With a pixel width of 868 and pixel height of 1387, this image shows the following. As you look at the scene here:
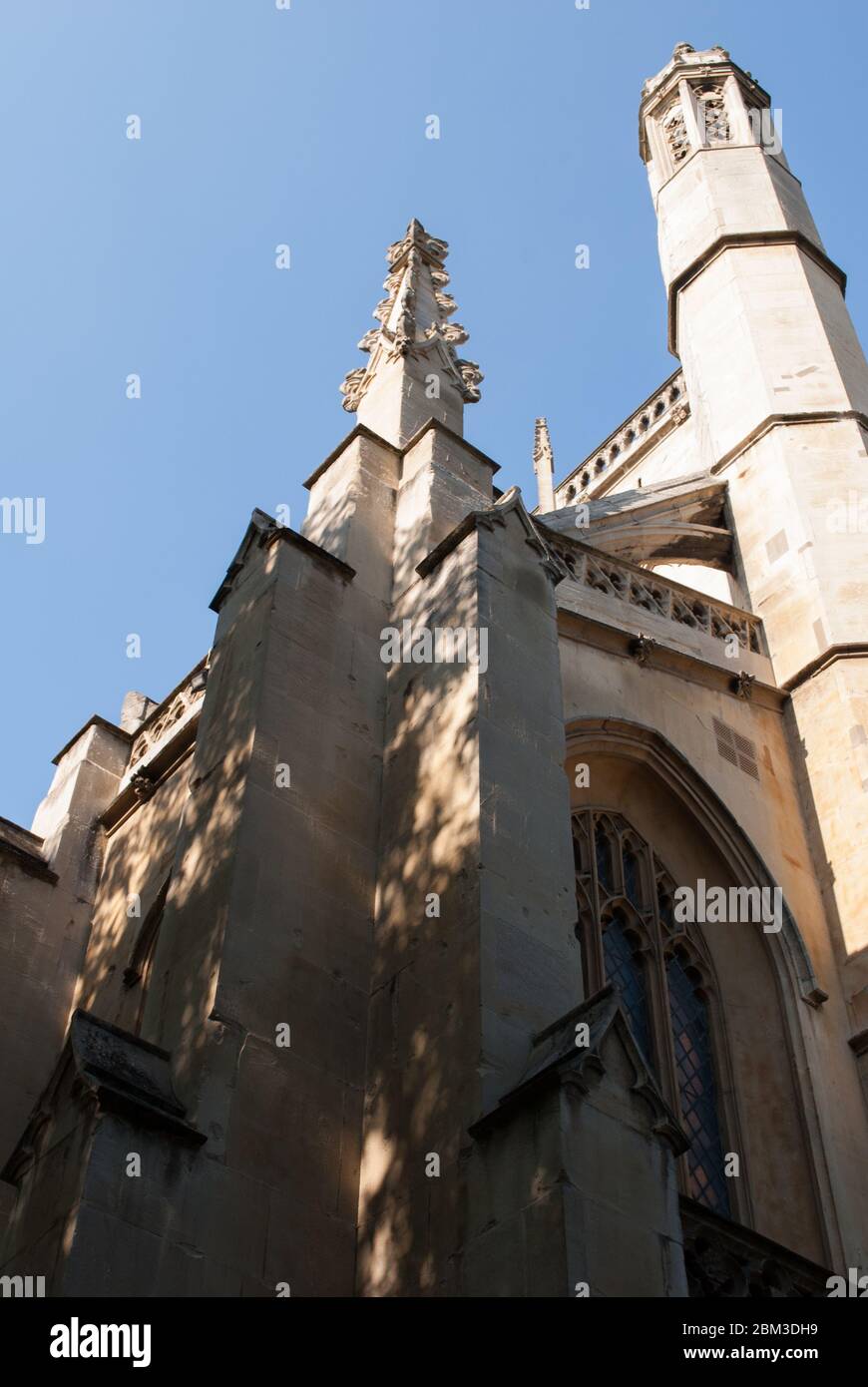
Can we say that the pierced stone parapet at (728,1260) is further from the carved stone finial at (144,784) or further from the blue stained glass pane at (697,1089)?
the carved stone finial at (144,784)

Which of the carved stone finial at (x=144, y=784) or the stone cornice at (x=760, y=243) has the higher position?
the stone cornice at (x=760, y=243)

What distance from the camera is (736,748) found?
442 inches

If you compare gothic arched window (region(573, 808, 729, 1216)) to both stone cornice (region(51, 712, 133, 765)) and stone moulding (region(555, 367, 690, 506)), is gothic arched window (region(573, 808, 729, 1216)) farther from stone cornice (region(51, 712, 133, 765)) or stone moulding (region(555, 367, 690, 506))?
stone moulding (region(555, 367, 690, 506))

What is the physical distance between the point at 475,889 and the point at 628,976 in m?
3.63

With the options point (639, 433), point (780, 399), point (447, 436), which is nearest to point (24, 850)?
point (447, 436)

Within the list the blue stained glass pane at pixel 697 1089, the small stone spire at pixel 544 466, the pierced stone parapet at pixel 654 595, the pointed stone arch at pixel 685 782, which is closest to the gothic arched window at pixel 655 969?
the blue stained glass pane at pixel 697 1089

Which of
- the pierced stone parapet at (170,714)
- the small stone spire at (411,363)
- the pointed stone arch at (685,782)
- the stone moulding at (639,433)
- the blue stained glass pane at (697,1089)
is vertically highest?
the stone moulding at (639,433)

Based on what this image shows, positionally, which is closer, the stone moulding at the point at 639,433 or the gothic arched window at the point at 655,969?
the gothic arched window at the point at 655,969

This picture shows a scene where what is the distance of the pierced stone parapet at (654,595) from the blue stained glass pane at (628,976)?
2864mm

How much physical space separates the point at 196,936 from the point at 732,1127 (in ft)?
14.0

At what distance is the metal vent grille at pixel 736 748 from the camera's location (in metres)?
11.1

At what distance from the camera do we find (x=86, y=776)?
12.8 m
